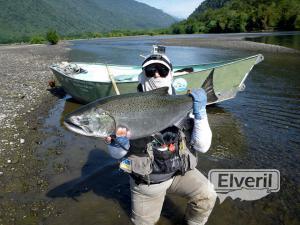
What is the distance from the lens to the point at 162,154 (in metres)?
3.98

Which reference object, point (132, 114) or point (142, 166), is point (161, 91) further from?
point (142, 166)

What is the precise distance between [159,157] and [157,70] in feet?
3.52

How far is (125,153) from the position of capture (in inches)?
153

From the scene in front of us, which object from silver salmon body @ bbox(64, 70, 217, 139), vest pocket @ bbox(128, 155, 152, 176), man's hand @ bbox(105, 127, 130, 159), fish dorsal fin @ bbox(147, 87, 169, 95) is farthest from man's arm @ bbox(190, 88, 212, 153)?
man's hand @ bbox(105, 127, 130, 159)

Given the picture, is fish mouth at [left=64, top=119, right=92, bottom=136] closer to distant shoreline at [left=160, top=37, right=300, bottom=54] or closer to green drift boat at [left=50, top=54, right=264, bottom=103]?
green drift boat at [left=50, top=54, right=264, bottom=103]

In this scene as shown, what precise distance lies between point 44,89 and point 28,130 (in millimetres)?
6958

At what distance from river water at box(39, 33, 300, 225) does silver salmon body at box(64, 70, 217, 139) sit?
7.54 feet

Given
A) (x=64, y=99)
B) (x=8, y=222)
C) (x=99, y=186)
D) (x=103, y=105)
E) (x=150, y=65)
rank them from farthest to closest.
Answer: (x=64, y=99)
(x=99, y=186)
(x=8, y=222)
(x=150, y=65)
(x=103, y=105)

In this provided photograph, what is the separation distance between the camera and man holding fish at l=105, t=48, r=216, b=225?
3877 millimetres

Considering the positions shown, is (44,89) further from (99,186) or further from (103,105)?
(103,105)

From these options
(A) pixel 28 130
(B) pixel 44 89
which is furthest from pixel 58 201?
(B) pixel 44 89

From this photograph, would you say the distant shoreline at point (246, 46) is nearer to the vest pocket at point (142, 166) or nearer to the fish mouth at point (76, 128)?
the vest pocket at point (142, 166)

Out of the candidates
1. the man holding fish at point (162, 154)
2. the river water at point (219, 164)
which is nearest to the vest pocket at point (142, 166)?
the man holding fish at point (162, 154)

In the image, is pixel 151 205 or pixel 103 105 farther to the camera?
pixel 151 205
